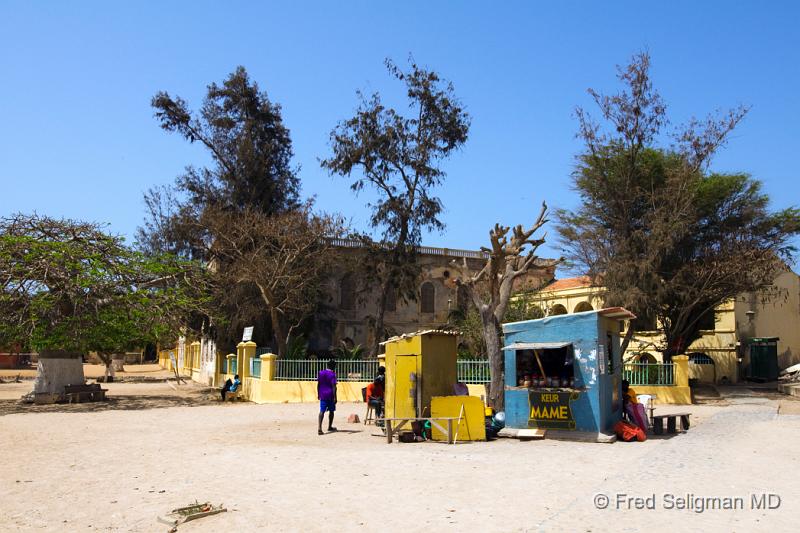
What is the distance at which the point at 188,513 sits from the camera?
7.02 m

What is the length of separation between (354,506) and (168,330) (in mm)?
18089

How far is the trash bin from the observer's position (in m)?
34.9

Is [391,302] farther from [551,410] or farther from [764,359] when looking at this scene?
[551,410]

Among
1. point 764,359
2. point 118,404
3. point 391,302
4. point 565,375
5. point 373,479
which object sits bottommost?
point 118,404

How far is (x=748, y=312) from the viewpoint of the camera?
3559 cm

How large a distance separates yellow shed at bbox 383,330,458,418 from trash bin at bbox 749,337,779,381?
27.0 metres

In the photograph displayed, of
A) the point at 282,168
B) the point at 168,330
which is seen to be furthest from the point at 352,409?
the point at 282,168

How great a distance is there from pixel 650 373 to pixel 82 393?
18660 millimetres

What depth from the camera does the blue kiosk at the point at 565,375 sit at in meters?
12.7

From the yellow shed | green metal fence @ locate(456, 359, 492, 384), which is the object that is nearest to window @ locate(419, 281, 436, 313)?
green metal fence @ locate(456, 359, 492, 384)

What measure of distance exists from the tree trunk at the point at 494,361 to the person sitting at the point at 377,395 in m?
2.43

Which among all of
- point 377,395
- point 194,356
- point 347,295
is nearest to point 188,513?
point 377,395

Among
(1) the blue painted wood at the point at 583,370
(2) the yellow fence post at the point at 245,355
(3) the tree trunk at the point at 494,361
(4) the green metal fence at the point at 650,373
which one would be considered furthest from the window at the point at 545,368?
(2) the yellow fence post at the point at 245,355

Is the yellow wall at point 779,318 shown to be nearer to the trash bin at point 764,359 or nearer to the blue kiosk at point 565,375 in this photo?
the trash bin at point 764,359
